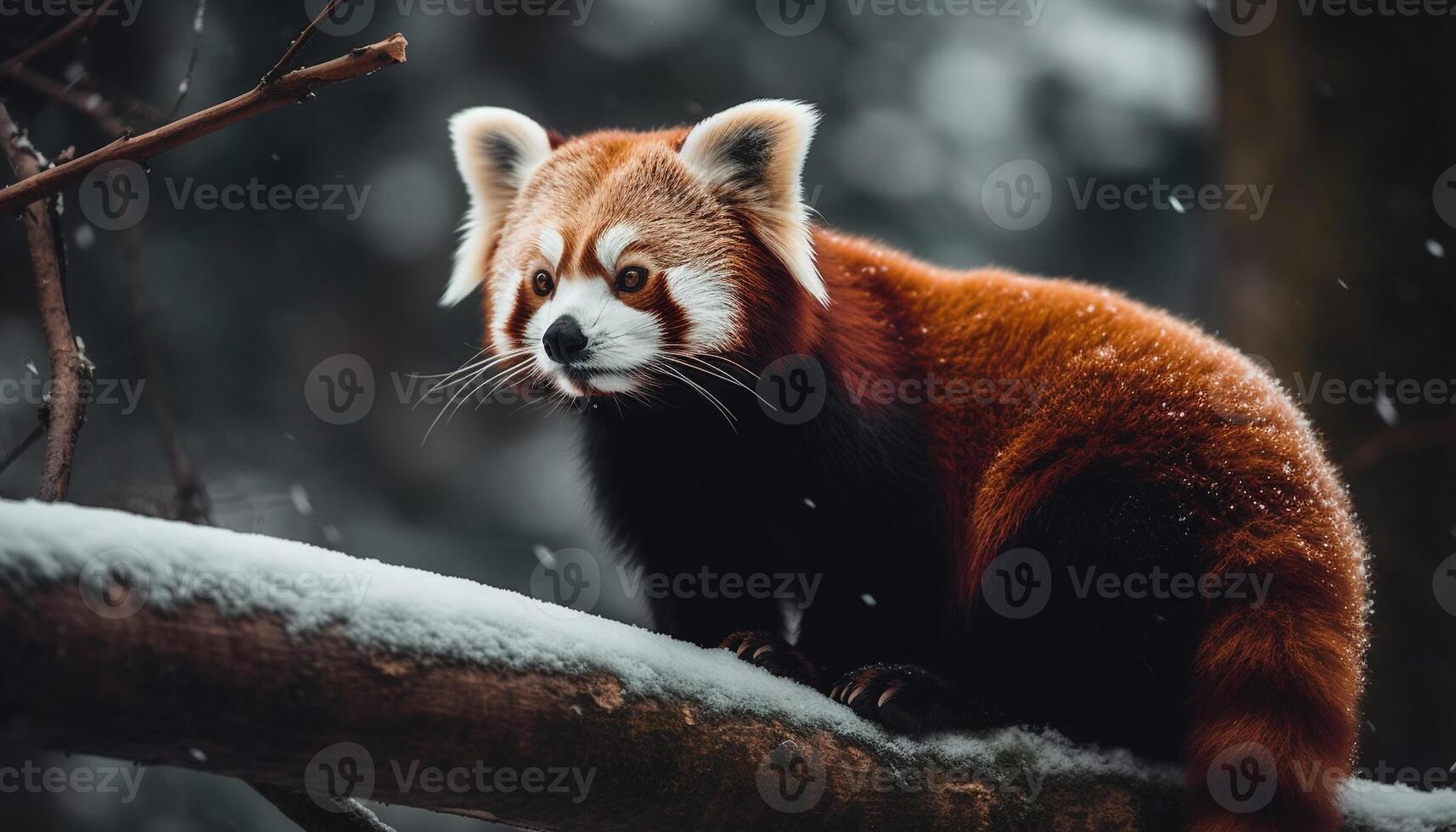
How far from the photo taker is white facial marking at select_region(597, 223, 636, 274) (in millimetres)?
2895

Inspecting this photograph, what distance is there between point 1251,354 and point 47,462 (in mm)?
4812

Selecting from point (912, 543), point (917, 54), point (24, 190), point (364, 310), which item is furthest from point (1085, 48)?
point (24, 190)
